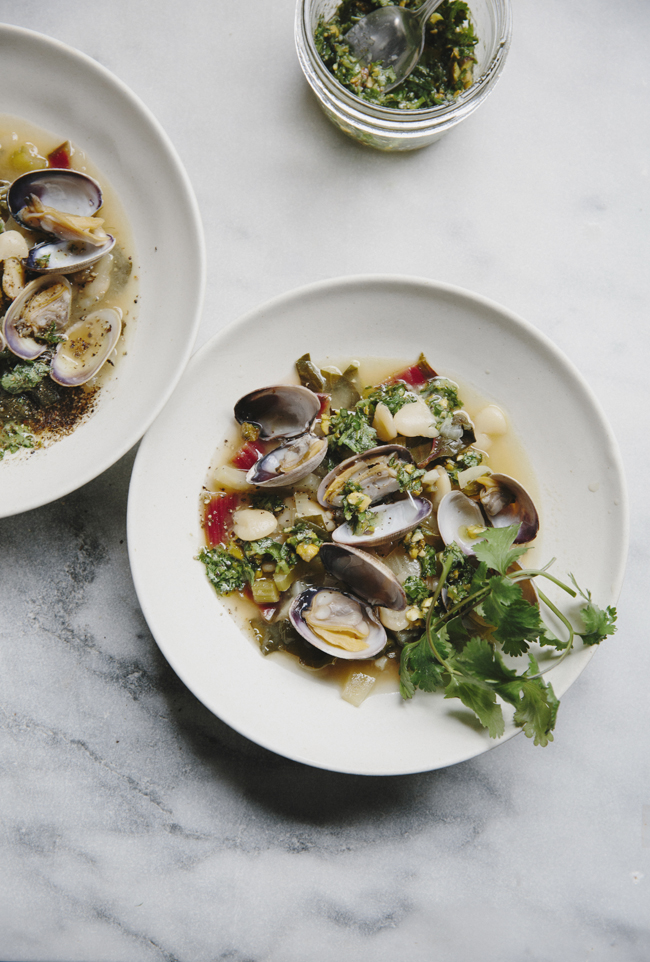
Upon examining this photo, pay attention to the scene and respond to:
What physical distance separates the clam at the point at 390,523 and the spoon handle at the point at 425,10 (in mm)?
1481

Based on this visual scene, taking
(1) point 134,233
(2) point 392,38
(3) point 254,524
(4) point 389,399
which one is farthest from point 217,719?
(2) point 392,38

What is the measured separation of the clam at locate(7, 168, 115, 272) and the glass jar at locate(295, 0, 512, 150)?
776 millimetres

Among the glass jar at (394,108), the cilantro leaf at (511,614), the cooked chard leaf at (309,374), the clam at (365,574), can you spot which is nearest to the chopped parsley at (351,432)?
the cooked chard leaf at (309,374)

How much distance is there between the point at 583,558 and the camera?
182 cm

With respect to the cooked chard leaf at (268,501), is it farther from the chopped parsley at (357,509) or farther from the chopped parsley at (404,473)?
the chopped parsley at (404,473)

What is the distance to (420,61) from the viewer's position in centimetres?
190

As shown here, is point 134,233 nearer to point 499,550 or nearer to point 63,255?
point 63,255

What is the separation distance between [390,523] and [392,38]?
1521mm

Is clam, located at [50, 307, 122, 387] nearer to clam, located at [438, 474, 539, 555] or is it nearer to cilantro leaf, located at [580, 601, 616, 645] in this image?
clam, located at [438, 474, 539, 555]

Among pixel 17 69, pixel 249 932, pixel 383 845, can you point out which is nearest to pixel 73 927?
pixel 249 932

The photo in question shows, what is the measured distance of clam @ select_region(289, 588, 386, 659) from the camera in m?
1.80

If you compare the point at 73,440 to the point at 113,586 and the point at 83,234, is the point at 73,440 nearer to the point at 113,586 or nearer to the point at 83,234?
the point at 113,586

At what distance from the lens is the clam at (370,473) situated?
1.81m

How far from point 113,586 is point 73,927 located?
116 cm
